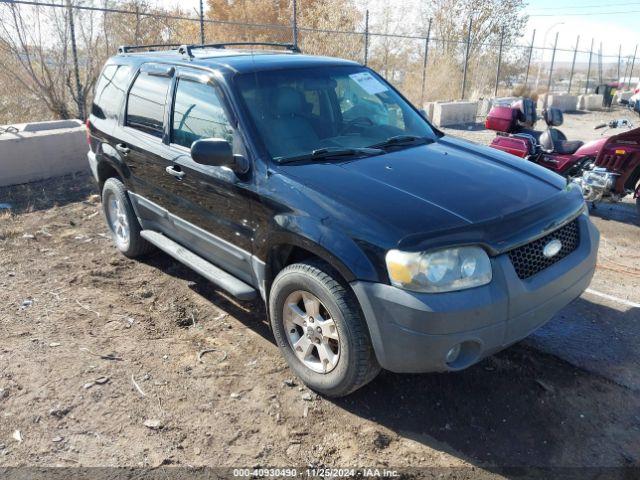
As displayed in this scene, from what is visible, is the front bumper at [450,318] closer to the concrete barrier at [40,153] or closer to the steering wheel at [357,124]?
the steering wheel at [357,124]

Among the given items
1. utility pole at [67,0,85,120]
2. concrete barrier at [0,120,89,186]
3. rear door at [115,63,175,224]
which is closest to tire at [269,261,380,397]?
rear door at [115,63,175,224]

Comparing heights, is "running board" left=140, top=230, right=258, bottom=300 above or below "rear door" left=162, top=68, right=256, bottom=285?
below

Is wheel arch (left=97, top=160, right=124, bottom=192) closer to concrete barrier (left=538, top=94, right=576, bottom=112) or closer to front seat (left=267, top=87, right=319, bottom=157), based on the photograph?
front seat (left=267, top=87, right=319, bottom=157)

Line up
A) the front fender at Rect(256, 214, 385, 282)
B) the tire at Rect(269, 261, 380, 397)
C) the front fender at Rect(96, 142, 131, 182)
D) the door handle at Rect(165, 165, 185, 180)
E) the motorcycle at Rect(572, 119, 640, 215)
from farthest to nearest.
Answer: the motorcycle at Rect(572, 119, 640, 215) < the front fender at Rect(96, 142, 131, 182) < the door handle at Rect(165, 165, 185, 180) < the tire at Rect(269, 261, 380, 397) < the front fender at Rect(256, 214, 385, 282)

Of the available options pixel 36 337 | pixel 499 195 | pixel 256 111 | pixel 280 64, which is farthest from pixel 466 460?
pixel 36 337

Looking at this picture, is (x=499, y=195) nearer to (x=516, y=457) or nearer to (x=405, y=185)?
(x=405, y=185)

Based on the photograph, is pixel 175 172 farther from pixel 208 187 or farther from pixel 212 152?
pixel 212 152

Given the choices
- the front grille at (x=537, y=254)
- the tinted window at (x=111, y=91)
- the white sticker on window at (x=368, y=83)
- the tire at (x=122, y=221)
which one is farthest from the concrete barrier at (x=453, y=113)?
the front grille at (x=537, y=254)

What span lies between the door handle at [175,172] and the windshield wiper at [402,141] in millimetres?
1429

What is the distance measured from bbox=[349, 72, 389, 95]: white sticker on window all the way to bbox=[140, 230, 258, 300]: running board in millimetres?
1840

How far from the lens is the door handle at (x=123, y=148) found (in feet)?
15.2

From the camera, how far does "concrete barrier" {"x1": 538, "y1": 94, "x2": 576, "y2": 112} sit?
19.1 m

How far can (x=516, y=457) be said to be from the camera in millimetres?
2709

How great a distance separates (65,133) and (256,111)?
5.76 meters
